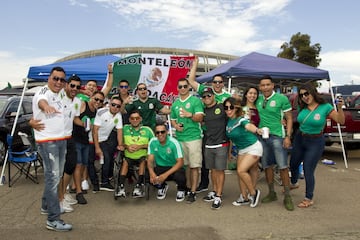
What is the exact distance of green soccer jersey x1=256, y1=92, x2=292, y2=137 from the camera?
4879mm

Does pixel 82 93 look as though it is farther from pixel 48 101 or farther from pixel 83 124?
pixel 48 101

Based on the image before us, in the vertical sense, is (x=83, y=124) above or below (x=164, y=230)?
above

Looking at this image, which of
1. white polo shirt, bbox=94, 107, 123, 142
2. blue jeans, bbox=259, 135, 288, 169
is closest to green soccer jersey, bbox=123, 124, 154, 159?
white polo shirt, bbox=94, 107, 123, 142

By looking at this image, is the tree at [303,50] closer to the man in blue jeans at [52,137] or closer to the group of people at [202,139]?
the group of people at [202,139]

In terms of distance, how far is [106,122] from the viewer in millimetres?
5516

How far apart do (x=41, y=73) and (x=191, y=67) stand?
3114mm

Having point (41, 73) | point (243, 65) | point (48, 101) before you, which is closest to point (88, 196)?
point (48, 101)

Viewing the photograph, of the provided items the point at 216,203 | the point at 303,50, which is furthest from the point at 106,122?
the point at 303,50

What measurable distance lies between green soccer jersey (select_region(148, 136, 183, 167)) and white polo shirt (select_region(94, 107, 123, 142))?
0.73 metres

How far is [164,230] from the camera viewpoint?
398 centimetres

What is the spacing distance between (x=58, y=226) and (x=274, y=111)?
332cm

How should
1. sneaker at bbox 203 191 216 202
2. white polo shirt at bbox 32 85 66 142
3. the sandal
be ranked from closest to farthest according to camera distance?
1. white polo shirt at bbox 32 85 66 142
2. the sandal
3. sneaker at bbox 203 191 216 202

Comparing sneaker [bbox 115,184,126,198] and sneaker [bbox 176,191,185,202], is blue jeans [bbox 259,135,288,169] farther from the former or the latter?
sneaker [bbox 115,184,126,198]

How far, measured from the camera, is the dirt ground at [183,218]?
383 cm
